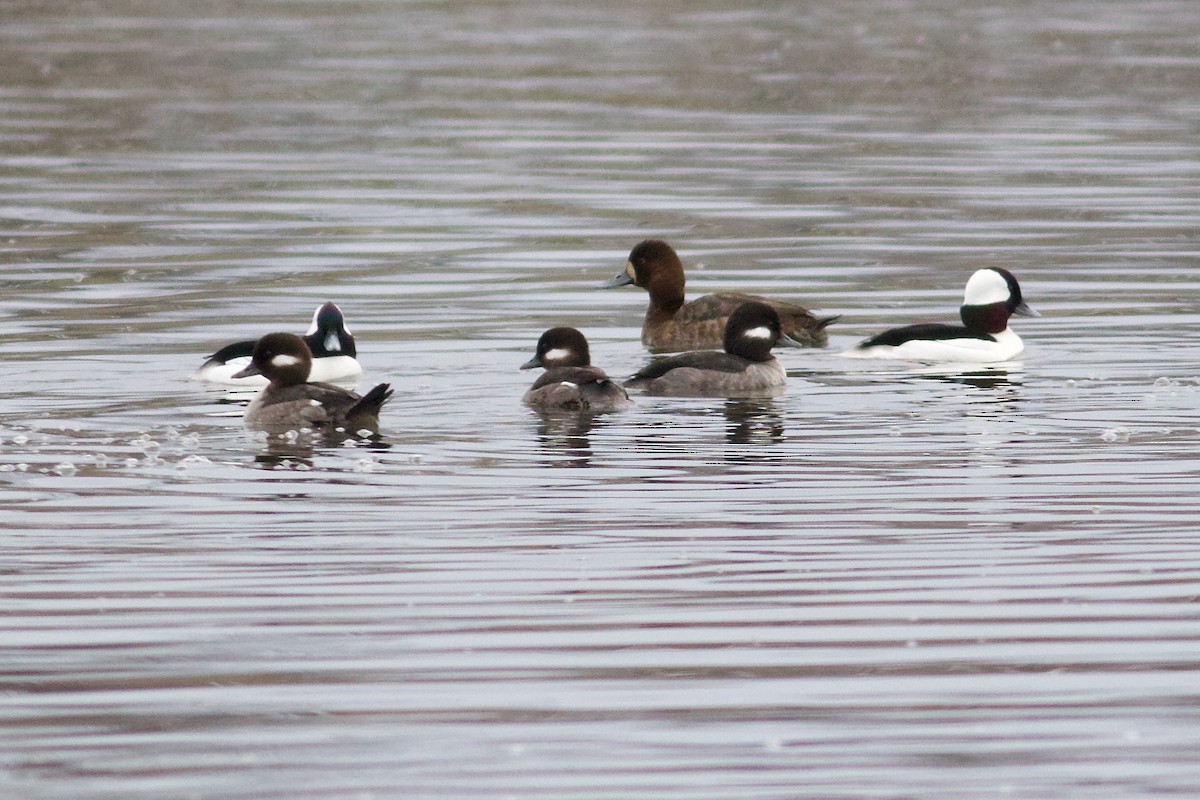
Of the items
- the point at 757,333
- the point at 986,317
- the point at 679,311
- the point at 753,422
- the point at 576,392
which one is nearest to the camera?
the point at 753,422

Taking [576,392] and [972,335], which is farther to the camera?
[972,335]

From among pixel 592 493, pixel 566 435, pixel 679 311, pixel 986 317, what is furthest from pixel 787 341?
pixel 592 493

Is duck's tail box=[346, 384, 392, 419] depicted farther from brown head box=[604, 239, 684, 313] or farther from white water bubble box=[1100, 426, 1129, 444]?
brown head box=[604, 239, 684, 313]

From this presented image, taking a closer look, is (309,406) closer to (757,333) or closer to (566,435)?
(566,435)

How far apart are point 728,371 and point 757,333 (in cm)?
44

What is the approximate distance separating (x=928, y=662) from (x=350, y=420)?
559cm

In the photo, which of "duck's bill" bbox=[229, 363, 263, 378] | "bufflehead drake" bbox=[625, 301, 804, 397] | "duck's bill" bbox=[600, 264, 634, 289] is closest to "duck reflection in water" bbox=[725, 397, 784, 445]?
"bufflehead drake" bbox=[625, 301, 804, 397]

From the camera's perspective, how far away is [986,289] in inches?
627

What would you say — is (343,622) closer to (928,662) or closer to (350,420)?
(928,662)

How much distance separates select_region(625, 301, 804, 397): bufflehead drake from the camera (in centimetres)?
1397

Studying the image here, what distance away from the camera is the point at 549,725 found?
268 inches

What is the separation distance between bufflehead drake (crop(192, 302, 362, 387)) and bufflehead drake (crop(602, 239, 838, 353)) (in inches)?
104

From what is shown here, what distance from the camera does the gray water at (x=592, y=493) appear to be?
22.0 feet

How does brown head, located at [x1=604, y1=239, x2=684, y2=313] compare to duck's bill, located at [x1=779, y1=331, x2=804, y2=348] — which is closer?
duck's bill, located at [x1=779, y1=331, x2=804, y2=348]
